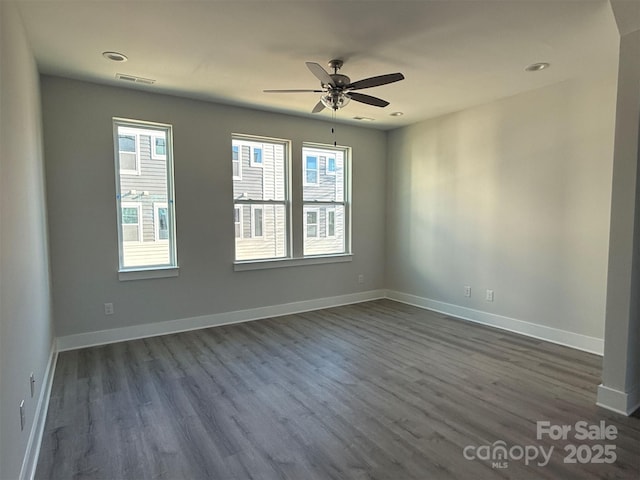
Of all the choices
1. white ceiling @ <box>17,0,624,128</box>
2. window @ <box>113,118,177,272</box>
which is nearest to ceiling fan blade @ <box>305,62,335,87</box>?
white ceiling @ <box>17,0,624,128</box>

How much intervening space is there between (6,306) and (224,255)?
2934 mm

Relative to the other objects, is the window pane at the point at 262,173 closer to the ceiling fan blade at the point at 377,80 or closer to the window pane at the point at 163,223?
the window pane at the point at 163,223

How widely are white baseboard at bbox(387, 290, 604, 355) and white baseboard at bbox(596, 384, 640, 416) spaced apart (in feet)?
3.65

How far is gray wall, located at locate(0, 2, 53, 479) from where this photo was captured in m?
1.61

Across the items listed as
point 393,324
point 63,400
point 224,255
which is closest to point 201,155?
point 224,255

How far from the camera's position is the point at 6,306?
64.2 inches

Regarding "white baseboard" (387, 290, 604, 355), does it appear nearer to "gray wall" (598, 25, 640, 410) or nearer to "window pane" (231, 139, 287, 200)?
"gray wall" (598, 25, 640, 410)

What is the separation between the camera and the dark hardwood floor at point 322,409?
1997 mm

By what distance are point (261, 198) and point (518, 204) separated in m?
3.12

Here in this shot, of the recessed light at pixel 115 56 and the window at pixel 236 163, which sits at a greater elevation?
the recessed light at pixel 115 56

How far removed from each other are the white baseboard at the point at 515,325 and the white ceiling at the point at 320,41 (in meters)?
2.57

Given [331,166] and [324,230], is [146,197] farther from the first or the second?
[331,166]

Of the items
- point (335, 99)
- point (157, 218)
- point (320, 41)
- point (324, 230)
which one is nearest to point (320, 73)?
point (320, 41)

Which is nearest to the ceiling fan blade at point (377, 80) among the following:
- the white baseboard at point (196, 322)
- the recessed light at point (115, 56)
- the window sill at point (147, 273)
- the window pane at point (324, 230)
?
the recessed light at point (115, 56)
